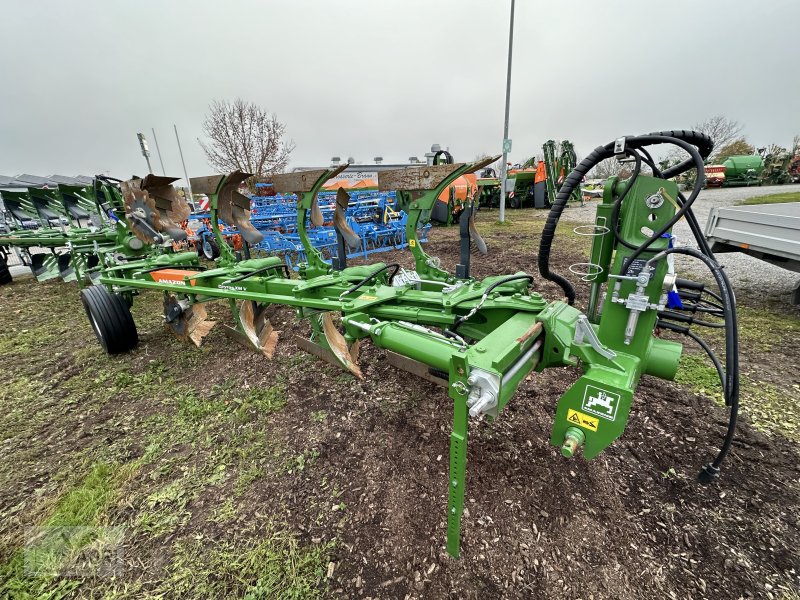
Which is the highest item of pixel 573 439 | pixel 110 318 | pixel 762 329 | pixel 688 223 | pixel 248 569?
pixel 688 223

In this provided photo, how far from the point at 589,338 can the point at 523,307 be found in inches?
18.7

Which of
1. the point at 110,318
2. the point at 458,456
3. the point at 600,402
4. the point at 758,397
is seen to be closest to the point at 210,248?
the point at 110,318

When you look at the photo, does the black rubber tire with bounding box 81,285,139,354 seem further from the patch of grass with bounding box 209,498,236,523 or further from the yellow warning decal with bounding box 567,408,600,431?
the yellow warning decal with bounding box 567,408,600,431

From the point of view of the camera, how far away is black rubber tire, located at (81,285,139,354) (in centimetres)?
430

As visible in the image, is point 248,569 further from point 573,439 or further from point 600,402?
point 600,402

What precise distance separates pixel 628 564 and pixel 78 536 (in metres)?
3.26

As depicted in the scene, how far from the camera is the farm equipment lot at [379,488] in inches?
75.5

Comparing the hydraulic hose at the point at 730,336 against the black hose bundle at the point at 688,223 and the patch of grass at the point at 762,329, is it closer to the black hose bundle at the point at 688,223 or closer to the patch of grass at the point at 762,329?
the black hose bundle at the point at 688,223

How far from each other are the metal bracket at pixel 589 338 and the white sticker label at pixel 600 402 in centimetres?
23

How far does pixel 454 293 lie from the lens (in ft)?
8.82

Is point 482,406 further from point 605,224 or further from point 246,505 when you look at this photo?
point 246,505

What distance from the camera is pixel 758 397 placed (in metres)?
3.10

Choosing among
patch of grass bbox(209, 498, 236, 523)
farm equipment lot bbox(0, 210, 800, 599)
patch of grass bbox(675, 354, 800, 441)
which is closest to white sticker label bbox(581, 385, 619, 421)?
farm equipment lot bbox(0, 210, 800, 599)

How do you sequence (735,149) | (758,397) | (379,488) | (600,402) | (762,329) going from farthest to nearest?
1. (735,149)
2. (762,329)
3. (758,397)
4. (379,488)
5. (600,402)
